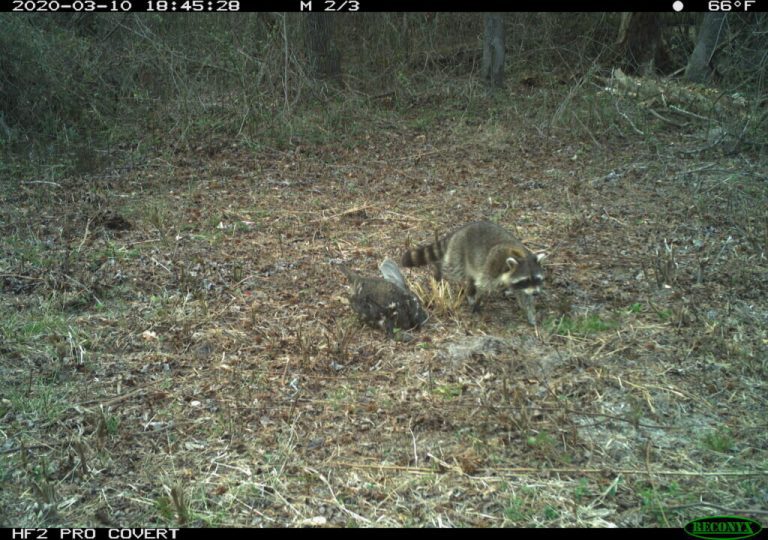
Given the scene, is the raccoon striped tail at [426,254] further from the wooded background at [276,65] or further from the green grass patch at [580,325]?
the wooded background at [276,65]

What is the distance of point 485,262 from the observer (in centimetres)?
579

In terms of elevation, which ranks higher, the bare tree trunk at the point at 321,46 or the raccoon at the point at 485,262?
the bare tree trunk at the point at 321,46

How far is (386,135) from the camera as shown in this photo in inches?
430

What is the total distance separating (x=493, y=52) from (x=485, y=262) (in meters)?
7.72

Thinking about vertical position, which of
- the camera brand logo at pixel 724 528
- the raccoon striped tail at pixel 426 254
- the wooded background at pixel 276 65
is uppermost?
the wooded background at pixel 276 65

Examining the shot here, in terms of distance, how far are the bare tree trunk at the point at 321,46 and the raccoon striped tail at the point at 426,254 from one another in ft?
20.7

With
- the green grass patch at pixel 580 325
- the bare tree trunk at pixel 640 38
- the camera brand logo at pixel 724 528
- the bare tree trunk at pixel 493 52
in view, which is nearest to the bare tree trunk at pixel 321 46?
the bare tree trunk at pixel 493 52

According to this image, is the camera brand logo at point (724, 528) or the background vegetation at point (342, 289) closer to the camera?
the camera brand logo at point (724, 528)

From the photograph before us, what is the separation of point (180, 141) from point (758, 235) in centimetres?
748

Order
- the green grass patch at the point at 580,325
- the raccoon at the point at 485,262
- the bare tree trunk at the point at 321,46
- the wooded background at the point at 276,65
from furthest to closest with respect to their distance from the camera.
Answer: the bare tree trunk at the point at 321,46
the wooded background at the point at 276,65
the raccoon at the point at 485,262
the green grass patch at the point at 580,325

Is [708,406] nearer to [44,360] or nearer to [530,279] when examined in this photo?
[530,279]

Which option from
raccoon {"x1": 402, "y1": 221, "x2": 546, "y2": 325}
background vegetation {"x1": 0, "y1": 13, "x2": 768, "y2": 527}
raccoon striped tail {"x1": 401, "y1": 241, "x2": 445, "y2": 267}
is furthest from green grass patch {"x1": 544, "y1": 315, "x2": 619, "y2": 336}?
raccoon striped tail {"x1": 401, "y1": 241, "x2": 445, "y2": 267}

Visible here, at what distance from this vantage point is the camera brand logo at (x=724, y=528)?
3385 millimetres

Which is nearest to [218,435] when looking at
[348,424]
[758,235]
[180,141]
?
[348,424]
